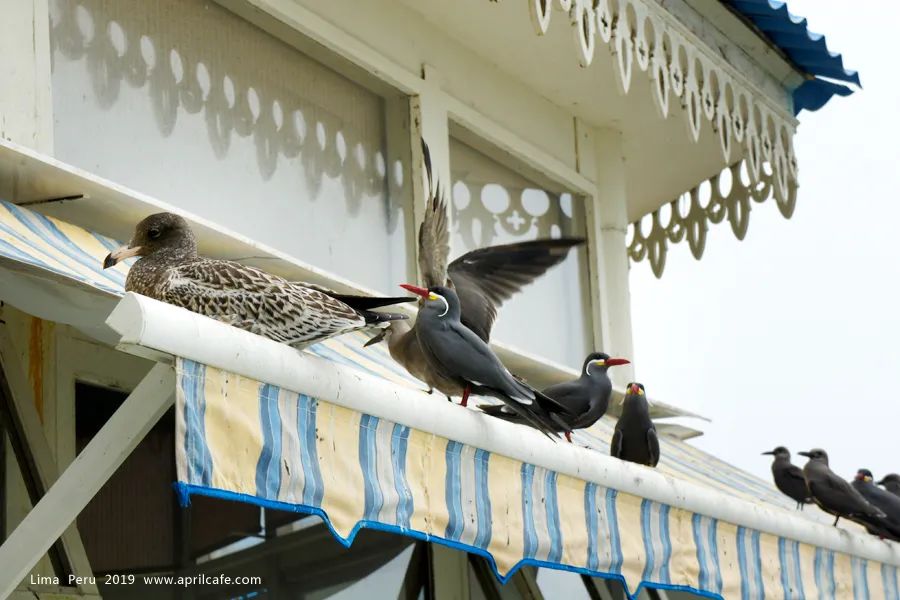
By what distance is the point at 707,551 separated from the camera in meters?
4.97

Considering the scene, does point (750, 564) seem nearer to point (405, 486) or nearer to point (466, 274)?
point (466, 274)

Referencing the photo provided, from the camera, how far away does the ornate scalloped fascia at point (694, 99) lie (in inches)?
249

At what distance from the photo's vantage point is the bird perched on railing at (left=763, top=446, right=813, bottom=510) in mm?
7547

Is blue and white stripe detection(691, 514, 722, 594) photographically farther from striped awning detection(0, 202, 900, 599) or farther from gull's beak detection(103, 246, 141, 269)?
A: gull's beak detection(103, 246, 141, 269)

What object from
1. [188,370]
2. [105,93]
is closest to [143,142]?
[105,93]

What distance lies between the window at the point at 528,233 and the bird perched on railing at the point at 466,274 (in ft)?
2.82

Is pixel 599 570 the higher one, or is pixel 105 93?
pixel 105 93

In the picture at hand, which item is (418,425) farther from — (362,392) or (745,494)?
(745,494)

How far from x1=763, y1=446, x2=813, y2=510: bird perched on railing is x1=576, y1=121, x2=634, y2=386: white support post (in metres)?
0.93

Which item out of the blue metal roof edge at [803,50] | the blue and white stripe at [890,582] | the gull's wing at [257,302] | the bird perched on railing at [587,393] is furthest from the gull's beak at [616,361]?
the blue metal roof edge at [803,50]

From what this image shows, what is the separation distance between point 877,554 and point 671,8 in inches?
111

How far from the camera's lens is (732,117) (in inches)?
301

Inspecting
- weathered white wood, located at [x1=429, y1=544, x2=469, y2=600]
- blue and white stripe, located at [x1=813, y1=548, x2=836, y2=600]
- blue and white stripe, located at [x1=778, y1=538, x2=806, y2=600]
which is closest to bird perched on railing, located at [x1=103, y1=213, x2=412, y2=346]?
blue and white stripe, located at [x1=778, y1=538, x2=806, y2=600]

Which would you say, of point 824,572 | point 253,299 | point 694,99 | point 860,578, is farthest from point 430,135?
point 253,299
